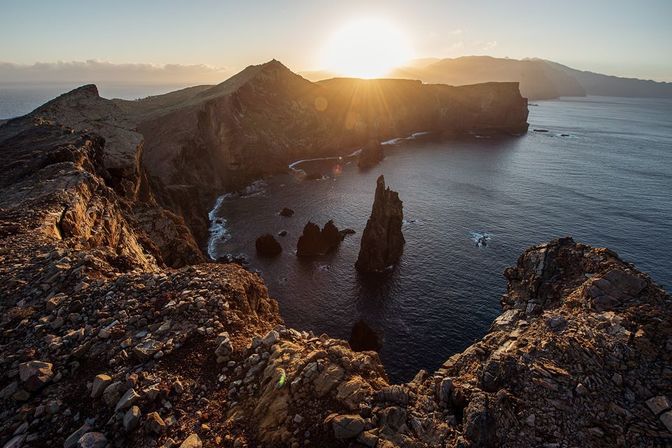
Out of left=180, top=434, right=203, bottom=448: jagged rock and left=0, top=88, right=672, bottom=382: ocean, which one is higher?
left=180, top=434, right=203, bottom=448: jagged rock

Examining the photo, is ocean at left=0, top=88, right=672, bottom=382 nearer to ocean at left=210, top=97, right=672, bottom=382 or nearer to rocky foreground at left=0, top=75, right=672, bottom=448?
ocean at left=210, top=97, right=672, bottom=382

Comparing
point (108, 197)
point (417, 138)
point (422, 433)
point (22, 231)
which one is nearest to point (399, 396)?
point (422, 433)

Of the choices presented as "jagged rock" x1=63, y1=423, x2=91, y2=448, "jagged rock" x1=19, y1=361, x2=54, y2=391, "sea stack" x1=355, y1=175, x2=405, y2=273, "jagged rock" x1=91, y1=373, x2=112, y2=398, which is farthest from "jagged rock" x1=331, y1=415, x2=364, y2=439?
"sea stack" x1=355, y1=175, x2=405, y2=273

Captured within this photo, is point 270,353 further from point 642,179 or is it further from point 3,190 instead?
point 642,179

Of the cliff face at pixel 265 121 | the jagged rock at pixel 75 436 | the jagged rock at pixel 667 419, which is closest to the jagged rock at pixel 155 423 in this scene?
the jagged rock at pixel 75 436

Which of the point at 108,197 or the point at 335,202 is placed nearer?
the point at 108,197

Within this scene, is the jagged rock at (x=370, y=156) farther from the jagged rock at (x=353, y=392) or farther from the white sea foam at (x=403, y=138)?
the jagged rock at (x=353, y=392)

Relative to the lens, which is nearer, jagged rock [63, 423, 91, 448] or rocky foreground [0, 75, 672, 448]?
jagged rock [63, 423, 91, 448]
